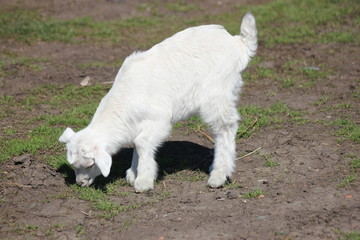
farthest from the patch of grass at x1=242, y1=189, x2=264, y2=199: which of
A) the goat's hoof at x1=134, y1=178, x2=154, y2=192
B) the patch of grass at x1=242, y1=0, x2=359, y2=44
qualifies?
the patch of grass at x1=242, y1=0, x2=359, y2=44

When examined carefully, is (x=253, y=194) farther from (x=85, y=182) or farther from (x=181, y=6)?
(x=181, y=6)

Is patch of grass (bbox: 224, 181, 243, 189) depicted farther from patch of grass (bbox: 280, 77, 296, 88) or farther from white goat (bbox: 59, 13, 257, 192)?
patch of grass (bbox: 280, 77, 296, 88)

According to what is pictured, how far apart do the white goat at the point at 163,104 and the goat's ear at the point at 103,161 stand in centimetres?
1

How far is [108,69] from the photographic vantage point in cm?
1102

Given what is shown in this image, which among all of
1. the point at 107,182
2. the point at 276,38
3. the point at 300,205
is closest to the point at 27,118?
the point at 107,182

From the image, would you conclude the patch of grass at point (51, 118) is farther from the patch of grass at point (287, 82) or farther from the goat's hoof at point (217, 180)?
the patch of grass at point (287, 82)

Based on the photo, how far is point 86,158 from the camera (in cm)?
623

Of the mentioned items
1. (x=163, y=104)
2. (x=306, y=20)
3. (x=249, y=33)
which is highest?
(x=249, y=33)

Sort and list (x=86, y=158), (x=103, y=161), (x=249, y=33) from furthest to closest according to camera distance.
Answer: (x=249, y=33)
(x=86, y=158)
(x=103, y=161)

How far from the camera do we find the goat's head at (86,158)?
20.1 ft

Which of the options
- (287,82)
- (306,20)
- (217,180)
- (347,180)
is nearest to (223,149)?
(217,180)

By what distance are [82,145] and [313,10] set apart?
32.5 ft

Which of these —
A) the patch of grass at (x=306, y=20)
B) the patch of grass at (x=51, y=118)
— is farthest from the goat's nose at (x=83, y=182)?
the patch of grass at (x=306, y=20)

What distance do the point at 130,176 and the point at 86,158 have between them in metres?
0.78
